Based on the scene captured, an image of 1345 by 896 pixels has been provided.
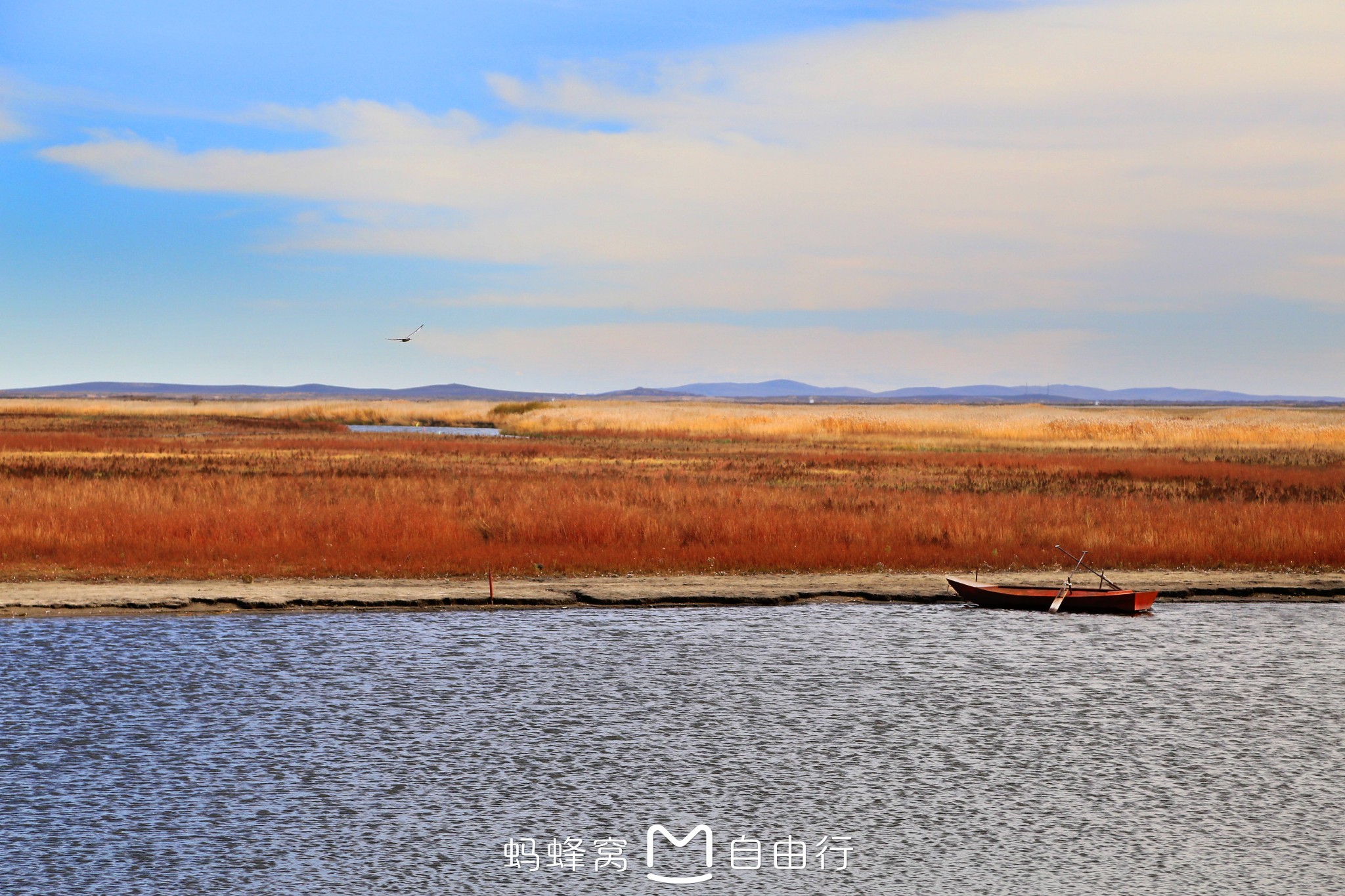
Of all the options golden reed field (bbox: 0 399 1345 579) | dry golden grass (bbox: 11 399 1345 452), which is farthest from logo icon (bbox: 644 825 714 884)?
dry golden grass (bbox: 11 399 1345 452)

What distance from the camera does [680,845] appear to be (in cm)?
802

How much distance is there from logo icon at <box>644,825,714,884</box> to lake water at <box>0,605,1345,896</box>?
60 millimetres

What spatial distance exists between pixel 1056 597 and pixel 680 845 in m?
12.2

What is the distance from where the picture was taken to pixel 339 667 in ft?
45.1

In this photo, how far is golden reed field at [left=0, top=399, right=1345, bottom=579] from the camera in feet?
79.4

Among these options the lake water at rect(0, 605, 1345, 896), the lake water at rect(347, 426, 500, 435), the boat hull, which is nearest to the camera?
the lake water at rect(0, 605, 1345, 896)

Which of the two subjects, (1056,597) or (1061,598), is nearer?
(1061,598)

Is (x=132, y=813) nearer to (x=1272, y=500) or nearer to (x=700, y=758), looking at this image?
(x=700, y=758)

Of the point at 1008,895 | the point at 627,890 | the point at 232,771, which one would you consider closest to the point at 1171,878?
the point at 1008,895

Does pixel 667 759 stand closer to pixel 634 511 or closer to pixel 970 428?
pixel 634 511

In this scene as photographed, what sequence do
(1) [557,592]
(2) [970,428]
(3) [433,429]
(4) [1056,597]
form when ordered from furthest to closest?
(3) [433,429] → (2) [970,428] → (1) [557,592] → (4) [1056,597]

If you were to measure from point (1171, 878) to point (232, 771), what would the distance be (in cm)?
632

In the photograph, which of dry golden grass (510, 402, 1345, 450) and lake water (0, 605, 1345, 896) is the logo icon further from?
dry golden grass (510, 402, 1345, 450)

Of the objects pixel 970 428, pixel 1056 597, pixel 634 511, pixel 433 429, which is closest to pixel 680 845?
pixel 1056 597
